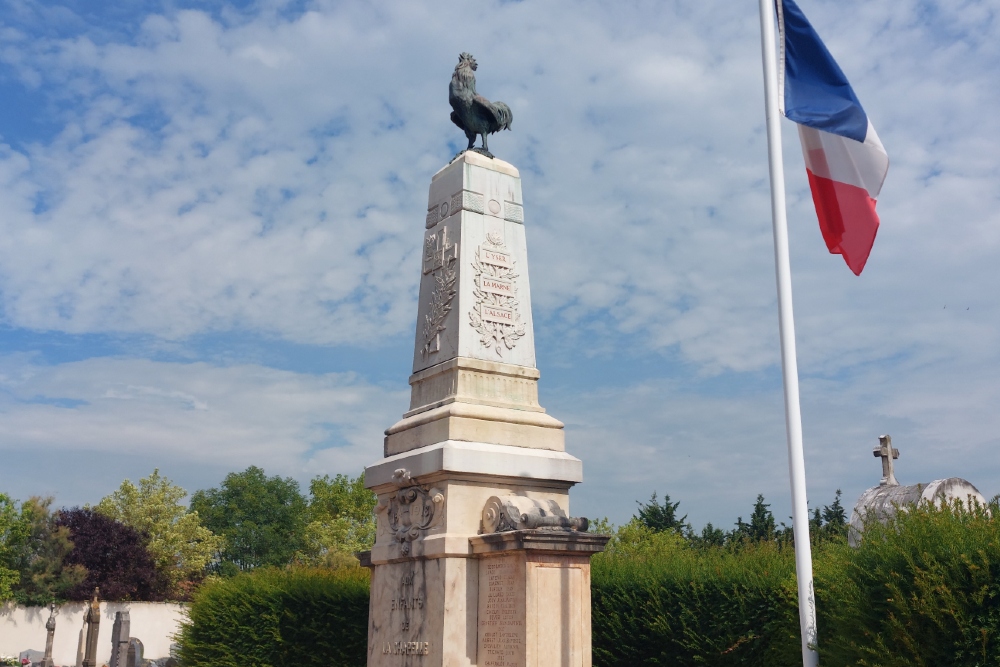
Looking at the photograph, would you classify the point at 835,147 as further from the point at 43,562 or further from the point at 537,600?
Result: the point at 43,562

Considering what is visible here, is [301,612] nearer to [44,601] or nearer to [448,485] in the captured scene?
[448,485]

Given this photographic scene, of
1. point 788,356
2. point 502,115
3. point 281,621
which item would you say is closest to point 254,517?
point 281,621

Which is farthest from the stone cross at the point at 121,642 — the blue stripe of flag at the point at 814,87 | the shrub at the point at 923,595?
the blue stripe of flag at the point at 814,87

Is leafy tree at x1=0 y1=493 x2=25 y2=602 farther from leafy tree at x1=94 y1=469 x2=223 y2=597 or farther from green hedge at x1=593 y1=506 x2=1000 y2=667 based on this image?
green hedge at x1=593 y1=506 x2=1000 y2=667

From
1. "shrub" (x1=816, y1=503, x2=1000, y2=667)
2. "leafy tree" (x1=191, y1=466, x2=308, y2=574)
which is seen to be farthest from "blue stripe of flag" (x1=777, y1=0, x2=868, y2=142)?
"leafy tree" (x1=191, y1=466, x2=308, y2=574)

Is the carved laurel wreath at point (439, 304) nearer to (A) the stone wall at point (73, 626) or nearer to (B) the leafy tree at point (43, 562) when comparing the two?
(A) the stone wall at point (73, 626)

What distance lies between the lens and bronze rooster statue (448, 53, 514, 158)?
518 inches

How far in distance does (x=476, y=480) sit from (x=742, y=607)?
3.79 m

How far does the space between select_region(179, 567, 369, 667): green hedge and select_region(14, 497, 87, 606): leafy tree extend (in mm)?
25715

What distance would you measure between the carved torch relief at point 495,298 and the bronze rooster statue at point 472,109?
1.55 m

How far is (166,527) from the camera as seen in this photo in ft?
160

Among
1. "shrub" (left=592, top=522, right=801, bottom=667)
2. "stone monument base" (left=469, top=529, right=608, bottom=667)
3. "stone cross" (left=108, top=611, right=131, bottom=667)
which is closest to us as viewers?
"stone monument base" (left=469, top=529, right=608, bottom=667)

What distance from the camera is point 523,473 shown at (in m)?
11.2

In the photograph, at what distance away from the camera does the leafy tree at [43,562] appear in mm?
39906
